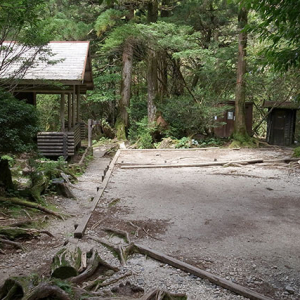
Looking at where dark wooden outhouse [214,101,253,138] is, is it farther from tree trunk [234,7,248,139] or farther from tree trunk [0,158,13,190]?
tree trunk [0,158,13,190]

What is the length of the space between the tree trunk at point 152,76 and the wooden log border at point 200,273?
1583cm

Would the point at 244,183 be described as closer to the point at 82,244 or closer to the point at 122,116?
the point at 82,244

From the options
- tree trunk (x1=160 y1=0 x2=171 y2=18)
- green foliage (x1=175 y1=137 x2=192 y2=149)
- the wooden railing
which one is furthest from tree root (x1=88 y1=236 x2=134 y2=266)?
tree trunk (x1=160 y1=0 x2=171 y2=18)

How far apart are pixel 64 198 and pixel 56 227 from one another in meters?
2.24

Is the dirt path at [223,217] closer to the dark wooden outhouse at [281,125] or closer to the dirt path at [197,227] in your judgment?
the dirt path at [197,227]

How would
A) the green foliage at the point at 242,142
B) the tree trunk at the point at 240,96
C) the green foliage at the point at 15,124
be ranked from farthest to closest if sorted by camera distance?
the tree trunk at the point at 240,96 < the green foliage at the point at 242,142 < the green foliage at the point at 15,124

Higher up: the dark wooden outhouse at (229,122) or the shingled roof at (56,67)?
the shingled roof at (56,67)

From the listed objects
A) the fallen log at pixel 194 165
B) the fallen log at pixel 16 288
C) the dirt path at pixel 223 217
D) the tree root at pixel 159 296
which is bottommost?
the fallen log at pixel 194 165

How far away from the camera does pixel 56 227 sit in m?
6.18

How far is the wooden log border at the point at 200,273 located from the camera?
357 centimetres

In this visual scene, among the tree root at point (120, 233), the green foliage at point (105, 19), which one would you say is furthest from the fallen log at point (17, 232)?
the green foliage at point (105, 19)

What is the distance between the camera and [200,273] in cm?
405

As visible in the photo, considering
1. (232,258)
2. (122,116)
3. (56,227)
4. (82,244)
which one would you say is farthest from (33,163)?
(122,116)

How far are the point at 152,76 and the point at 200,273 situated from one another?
57.9 feet
